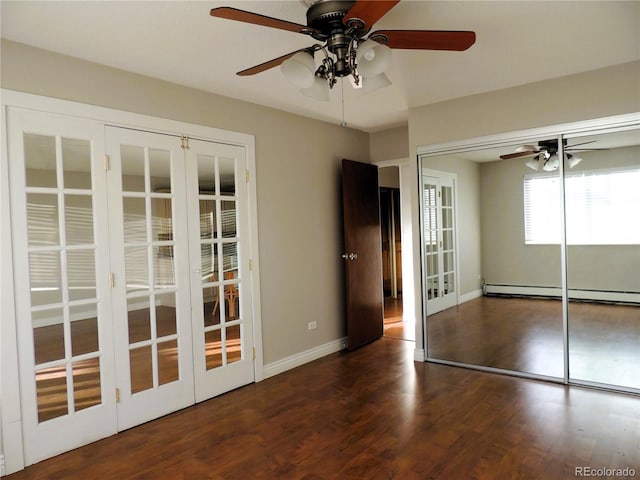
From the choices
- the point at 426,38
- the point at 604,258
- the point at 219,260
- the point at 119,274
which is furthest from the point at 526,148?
the point at 119,274

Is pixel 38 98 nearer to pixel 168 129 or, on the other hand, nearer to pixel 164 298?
pixel 168 129

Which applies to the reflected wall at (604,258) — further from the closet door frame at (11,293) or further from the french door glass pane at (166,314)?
the closet door frame at (11,293)

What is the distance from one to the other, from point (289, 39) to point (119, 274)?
77.9 inches

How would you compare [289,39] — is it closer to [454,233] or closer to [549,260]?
[454,233]

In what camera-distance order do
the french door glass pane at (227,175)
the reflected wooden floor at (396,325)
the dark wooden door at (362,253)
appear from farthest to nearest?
the reflected wooden floor at (396,325)
the dark wooden door at (362,253)
the french door glass pane at (227,175)

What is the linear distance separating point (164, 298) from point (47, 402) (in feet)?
3.21

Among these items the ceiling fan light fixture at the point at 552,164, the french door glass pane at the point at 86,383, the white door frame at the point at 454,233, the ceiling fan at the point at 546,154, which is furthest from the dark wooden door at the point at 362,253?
the french door glass pane at the point at 86,383

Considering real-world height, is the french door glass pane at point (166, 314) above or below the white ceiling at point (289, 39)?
below

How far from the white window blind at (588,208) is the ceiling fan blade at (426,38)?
2.12 meters

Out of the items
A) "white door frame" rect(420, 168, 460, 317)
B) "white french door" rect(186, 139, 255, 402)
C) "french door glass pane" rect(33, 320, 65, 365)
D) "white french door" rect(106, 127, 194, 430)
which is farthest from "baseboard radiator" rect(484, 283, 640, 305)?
"french door glass pane" rect(33, 320, 65, 365)

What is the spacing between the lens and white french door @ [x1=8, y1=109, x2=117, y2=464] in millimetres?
2568

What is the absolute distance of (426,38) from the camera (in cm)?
202

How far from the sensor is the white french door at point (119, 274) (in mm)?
A: 2625

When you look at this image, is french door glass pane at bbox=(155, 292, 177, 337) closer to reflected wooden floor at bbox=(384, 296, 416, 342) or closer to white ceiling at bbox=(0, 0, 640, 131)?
white ceiling at bbox=(0, 0, 640, 131)
